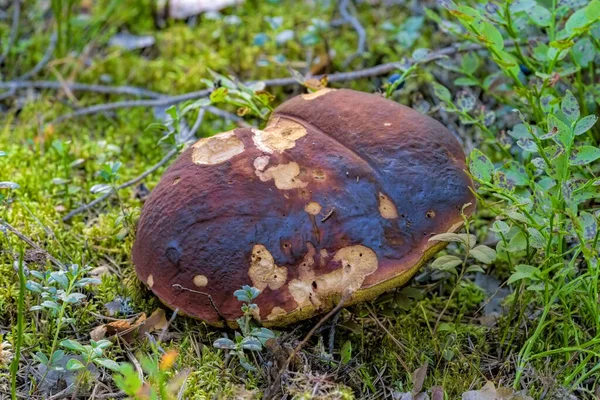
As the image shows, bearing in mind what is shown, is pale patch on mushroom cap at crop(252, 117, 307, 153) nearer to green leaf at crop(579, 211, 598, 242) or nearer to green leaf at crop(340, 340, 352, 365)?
green leaf at crop(340, 340, 352, 365)

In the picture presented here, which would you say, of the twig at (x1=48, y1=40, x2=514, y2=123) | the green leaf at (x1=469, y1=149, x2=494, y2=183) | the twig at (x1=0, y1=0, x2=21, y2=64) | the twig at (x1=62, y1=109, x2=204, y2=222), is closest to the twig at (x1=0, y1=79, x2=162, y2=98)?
the twig at (x1=48, y1=40, x2=514, y2=123)

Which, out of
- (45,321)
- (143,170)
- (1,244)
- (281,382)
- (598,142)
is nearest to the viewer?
(281,382)

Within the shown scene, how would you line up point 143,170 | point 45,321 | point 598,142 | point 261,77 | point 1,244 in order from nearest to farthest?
point 45,321
point 1,244
point 598,142
point 143,170
point 261,77

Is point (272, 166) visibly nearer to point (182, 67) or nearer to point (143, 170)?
point (143, 170)

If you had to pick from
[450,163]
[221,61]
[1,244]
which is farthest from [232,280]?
[221,61]

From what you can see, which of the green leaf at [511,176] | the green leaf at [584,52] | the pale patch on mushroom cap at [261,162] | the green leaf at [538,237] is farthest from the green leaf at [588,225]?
the pale patch on mushroom cap at [261,162]
